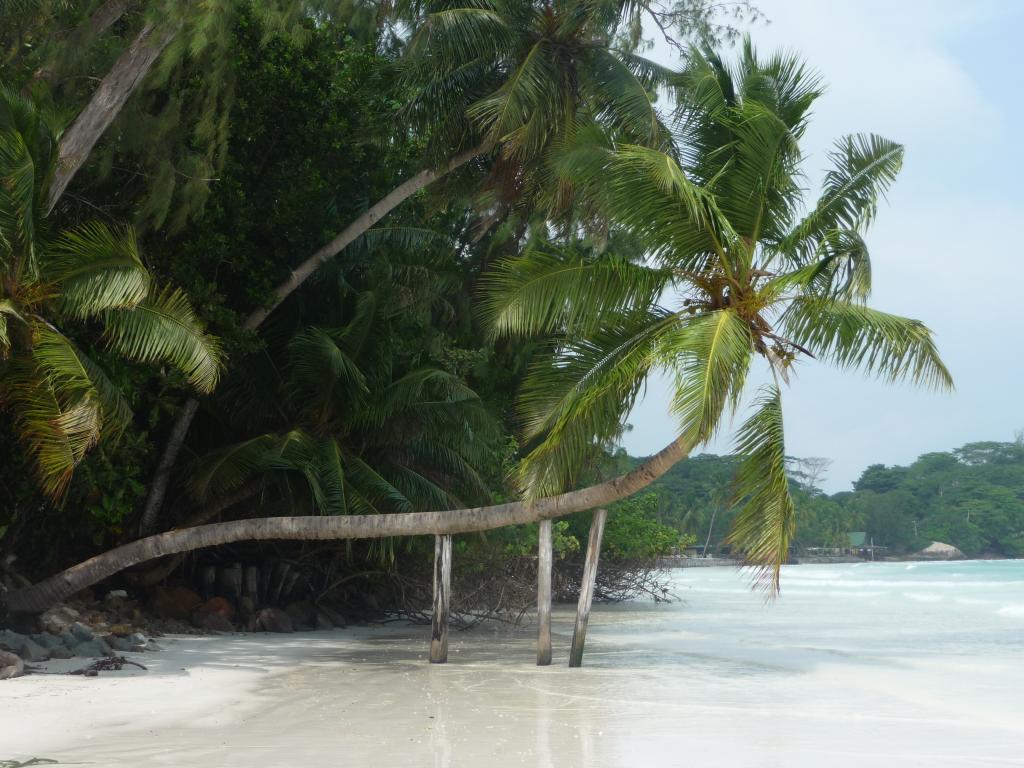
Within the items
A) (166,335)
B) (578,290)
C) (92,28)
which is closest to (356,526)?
(166,335)

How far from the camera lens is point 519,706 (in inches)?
368

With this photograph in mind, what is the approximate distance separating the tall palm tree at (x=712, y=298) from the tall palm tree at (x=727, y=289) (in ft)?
0.05

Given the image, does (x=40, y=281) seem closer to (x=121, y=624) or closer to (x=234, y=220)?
(x=234, y=220)

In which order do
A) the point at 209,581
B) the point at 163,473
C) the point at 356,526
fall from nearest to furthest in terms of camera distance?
the point at 356,526
the point at 163,473
the point at 209,581

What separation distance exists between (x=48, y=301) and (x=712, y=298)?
21.1ft

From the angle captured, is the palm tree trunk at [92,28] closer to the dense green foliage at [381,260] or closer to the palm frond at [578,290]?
the dense green foliage at [381,260]

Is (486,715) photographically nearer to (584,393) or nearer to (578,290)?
(584,393)

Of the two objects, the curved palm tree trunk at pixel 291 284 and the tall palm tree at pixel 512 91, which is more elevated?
the tall palm tree at pixel 512 91

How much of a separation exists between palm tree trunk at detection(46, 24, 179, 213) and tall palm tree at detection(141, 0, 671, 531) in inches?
130

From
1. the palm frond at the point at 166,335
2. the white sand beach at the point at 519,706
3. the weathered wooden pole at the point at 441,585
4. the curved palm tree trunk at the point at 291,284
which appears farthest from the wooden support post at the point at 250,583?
the palm frond at the point at 166,335

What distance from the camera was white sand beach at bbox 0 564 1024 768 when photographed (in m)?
7.28

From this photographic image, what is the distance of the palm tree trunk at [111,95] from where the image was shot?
11.9 metres

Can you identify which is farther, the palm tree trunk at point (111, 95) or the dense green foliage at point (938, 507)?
the dense green foliage at point (938, 507)

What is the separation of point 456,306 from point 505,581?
5141 mm
